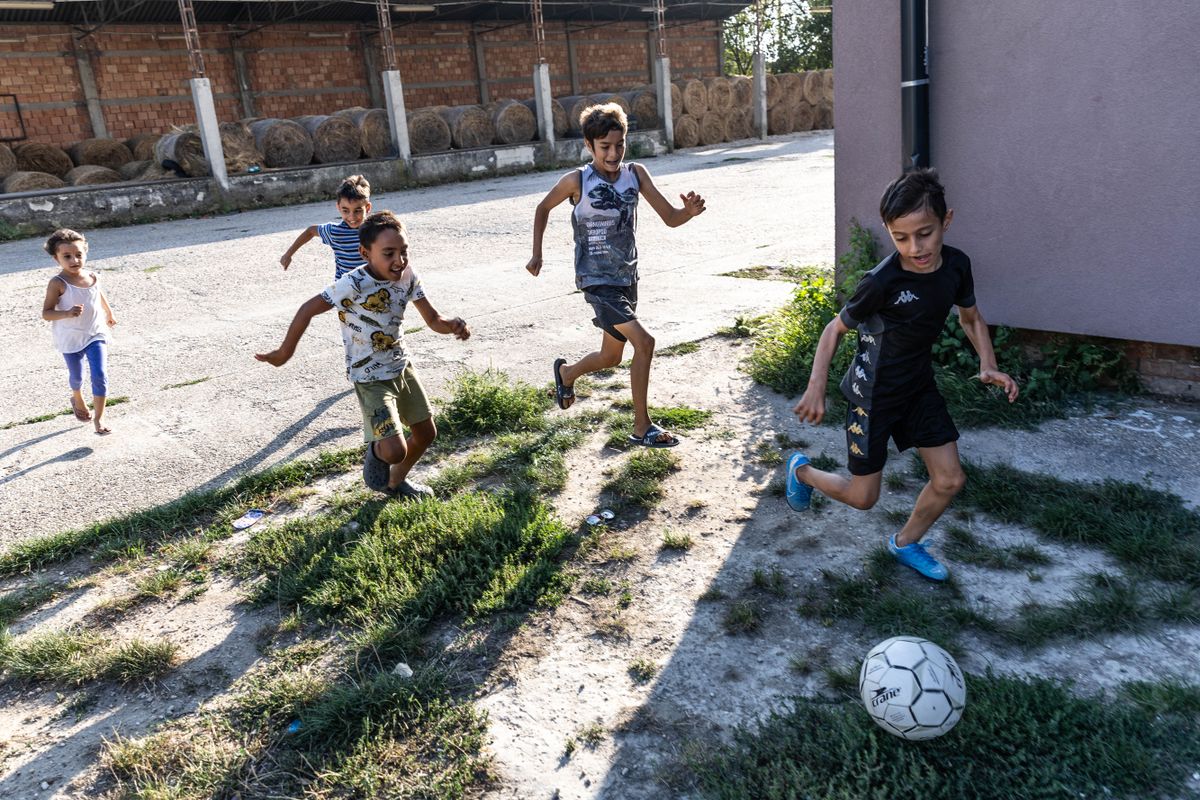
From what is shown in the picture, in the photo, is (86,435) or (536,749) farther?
(86,435)

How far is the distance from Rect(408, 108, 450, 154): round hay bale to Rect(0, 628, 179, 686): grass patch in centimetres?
1857

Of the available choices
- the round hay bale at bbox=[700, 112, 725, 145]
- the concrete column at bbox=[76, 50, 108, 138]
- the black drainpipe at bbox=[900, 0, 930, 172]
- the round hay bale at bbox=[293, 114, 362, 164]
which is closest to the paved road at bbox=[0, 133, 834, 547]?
the black drainpipe at bbox=[900, 0, 930, 172]

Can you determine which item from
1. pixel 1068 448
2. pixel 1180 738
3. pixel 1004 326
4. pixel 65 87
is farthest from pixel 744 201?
pixel 65 87

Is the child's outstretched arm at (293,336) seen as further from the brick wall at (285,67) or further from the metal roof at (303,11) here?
the brick wall at (285,67)

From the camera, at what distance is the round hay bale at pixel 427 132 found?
2072 centimetres

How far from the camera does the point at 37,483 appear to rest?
4652 mm

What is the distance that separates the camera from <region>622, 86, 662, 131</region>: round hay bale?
968 inches

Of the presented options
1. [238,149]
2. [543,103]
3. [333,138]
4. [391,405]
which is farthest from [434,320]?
[543,103]

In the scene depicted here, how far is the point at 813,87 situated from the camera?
2931 cm

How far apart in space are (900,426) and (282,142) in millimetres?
18343

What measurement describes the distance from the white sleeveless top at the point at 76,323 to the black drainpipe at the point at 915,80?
15.9 feet

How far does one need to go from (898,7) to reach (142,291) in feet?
26.1

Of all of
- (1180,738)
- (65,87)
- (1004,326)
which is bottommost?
(1180,738)

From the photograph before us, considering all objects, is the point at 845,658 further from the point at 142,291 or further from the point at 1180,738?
the point at 142,291
